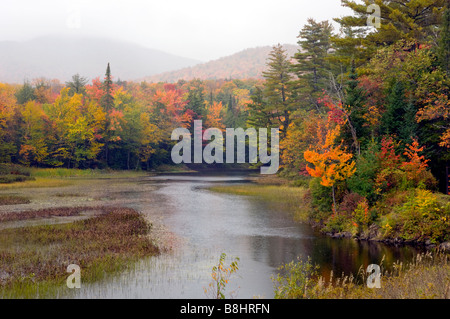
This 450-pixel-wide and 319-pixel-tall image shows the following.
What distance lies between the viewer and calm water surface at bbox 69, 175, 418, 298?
41.2 feet

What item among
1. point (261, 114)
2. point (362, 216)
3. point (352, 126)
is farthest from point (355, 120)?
point (261, 114)

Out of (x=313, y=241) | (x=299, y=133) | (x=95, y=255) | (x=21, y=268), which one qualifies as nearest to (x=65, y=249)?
(x=95, y=255)

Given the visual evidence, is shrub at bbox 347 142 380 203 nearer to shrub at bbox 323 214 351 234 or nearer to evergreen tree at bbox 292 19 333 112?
shrub at bbox 323 214 351 234

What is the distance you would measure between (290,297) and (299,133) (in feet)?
128

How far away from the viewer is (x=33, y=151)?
59.9 m

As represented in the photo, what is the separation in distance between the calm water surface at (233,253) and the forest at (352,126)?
2704 millimetres

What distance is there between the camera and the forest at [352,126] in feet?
71.2

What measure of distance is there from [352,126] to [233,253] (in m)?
12.6

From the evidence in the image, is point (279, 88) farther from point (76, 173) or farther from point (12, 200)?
point (12, 200)

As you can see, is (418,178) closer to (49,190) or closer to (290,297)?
(290,297)

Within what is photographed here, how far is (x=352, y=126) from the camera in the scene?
81.7 feet

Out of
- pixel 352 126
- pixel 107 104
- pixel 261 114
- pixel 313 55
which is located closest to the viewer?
pixel 352 126

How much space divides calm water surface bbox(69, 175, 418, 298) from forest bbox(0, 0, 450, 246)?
2704mm

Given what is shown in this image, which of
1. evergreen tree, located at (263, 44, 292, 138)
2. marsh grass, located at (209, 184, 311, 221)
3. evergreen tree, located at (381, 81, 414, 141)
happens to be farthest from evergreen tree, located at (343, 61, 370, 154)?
evergreen tree, located at (263, 44, 292, 138)
